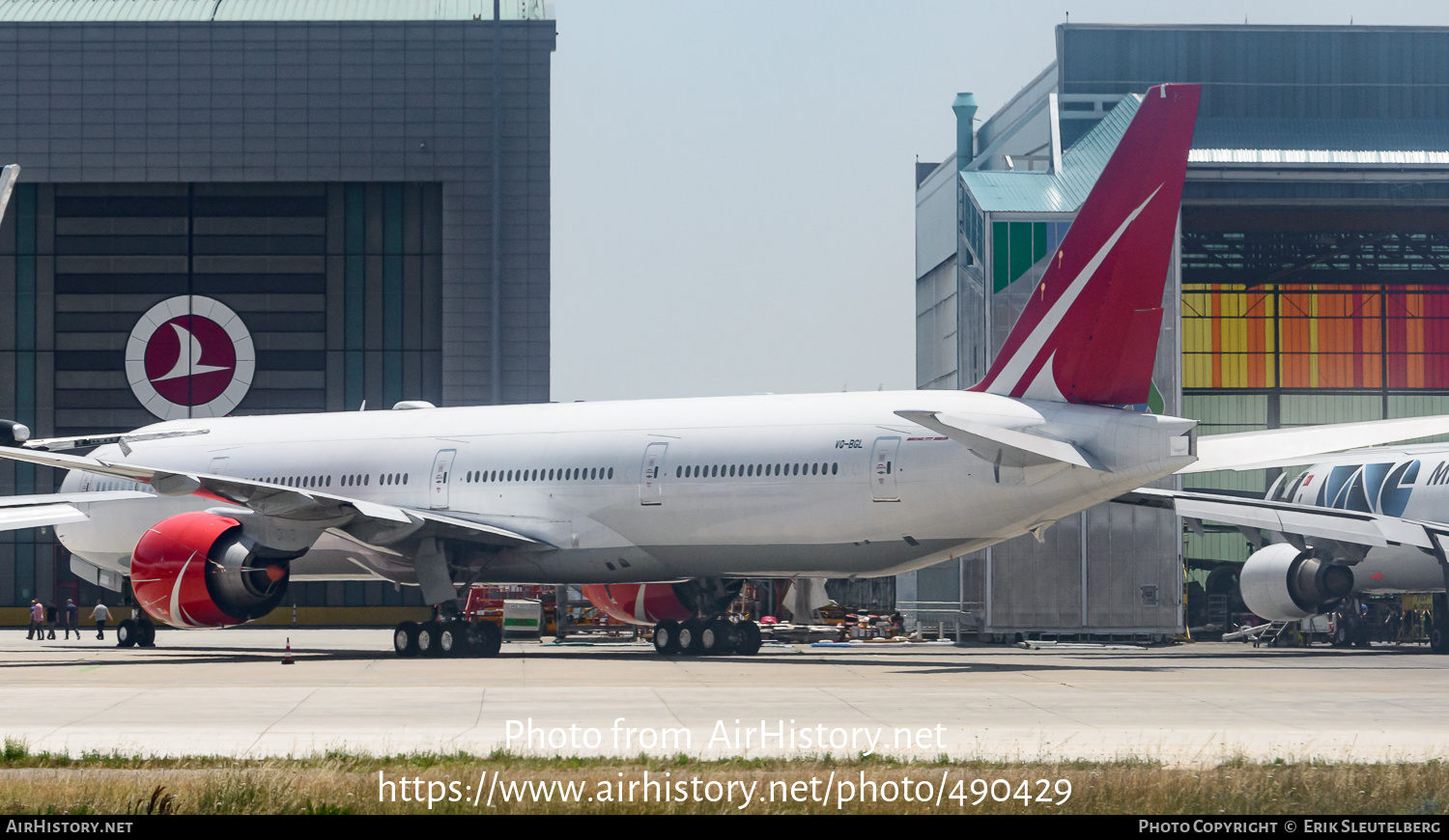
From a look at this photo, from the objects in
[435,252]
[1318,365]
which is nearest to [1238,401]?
[1318,365]

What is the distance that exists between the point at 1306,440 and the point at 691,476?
8.60 metres

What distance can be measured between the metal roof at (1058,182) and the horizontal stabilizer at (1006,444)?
13.5 metres

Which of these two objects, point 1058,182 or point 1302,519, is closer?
point 1302,519

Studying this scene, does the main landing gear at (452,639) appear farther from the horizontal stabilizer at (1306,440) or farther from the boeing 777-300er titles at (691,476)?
the horizontal stabilizer at (1306,440)

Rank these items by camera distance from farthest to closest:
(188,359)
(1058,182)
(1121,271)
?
(188,359), (1058,182), (1121,271)

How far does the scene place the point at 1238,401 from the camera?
60500 mm

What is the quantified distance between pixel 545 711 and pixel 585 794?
16.6ft

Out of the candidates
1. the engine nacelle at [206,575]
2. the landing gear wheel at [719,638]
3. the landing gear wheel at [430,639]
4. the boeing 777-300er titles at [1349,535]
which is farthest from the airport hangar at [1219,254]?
the engine nacelle at [206,575]

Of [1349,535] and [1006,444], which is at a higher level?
[1006,444]

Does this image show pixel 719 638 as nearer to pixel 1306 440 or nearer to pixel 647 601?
pixel 647 601

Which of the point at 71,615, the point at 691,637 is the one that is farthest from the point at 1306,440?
the point at 71,615

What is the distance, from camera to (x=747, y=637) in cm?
2509

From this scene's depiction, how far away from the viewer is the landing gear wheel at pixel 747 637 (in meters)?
25.1
